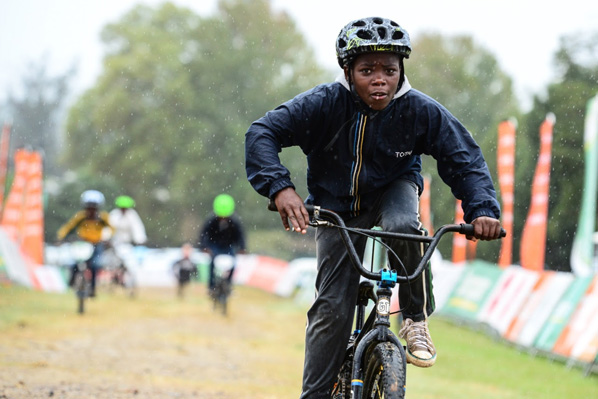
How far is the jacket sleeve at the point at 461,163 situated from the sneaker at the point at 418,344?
62 centimetres

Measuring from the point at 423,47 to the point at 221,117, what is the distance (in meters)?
13.6

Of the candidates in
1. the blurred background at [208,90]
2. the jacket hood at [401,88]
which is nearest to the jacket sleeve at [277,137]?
the jacket hood at [401,88]

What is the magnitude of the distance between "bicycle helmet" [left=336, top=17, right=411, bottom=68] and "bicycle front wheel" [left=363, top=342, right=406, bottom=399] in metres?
1.47

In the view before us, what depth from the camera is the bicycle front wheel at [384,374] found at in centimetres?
418

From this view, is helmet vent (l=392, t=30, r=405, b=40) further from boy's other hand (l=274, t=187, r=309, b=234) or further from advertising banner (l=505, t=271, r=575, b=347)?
advertising banner (l=505, t=271, r=575, b=347)

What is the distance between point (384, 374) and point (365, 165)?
1.24 m

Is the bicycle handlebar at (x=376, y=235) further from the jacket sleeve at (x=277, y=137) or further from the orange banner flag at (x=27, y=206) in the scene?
the orange banner flag at (x=27, y=206)

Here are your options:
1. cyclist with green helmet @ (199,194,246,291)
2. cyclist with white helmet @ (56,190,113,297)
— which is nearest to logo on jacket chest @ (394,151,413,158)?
cyclist with green helmet @ (199,194,246,291)

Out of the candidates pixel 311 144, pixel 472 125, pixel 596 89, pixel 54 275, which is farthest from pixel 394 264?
pixel 472 125

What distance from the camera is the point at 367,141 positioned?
16.3 ft

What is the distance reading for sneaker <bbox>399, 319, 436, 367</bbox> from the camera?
4723 millimetres

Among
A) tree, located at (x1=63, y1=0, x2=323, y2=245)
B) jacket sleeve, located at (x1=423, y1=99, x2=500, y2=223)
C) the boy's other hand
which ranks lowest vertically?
the boy's other hand

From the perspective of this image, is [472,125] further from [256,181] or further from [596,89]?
[256,181]

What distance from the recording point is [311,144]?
508cm
